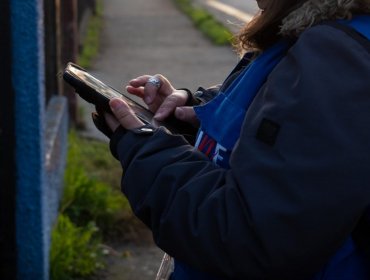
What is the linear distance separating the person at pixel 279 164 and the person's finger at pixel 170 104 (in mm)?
256

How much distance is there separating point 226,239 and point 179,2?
15.5 metres

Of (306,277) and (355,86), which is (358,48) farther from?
(306,277)

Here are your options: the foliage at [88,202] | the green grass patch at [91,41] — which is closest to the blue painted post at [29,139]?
the foliage at [88,202]

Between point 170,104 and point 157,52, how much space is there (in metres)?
8.95

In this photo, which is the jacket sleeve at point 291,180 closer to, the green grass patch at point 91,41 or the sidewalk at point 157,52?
the sidewalk at point 157,52

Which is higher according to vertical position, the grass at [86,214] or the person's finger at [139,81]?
the person's finger at [139,81]

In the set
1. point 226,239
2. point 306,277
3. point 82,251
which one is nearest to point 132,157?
point 226,239

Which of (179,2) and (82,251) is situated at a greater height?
(82,251)

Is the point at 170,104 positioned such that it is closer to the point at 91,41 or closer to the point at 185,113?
the point at 185,113

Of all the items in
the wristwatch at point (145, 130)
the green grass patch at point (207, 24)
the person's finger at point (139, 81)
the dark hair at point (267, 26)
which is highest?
the dark hair at point (267, 26)

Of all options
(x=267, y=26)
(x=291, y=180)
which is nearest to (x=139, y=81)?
(x=267, y=26)

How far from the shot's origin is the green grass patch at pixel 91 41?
10.0 meters

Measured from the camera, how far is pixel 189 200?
67.5 inches

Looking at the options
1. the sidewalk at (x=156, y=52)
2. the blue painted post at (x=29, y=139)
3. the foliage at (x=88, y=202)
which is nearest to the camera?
the blue painted post at (x=29, y=139)
